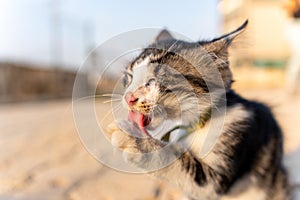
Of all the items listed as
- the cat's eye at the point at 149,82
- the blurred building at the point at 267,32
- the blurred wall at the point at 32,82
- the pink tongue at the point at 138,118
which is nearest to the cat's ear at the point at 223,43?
the cat's eye at the point at 149,82

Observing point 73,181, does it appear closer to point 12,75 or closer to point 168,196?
point 168,196

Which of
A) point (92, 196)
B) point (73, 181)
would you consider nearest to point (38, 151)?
point (73, 181)

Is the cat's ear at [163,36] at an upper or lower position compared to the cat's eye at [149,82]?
upper

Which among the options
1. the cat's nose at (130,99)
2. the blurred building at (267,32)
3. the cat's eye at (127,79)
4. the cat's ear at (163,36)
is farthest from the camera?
the blurred building at (267,32)

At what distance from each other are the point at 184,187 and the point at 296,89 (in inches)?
305

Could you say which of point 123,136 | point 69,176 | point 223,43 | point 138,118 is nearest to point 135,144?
point 123,136

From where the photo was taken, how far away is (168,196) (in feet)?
8.89

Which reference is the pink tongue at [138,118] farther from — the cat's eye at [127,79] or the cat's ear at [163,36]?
the cat's ear at [163,36]

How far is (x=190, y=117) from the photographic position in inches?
76.4

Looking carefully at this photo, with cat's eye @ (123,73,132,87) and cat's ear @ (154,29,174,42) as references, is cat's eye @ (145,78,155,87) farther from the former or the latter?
cat's ear @ (154,29,174,42)

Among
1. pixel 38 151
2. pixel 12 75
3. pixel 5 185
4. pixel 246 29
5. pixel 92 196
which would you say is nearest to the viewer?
pixel 246 29

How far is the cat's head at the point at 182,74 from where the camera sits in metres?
1.76

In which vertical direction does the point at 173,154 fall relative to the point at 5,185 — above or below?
above

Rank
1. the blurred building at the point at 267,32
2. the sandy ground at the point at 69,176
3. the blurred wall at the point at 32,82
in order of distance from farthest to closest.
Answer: the blurred building at the point at 267,32 → the blurred wall at the point at 32,82 → the sandy ground at the point at 69,176
